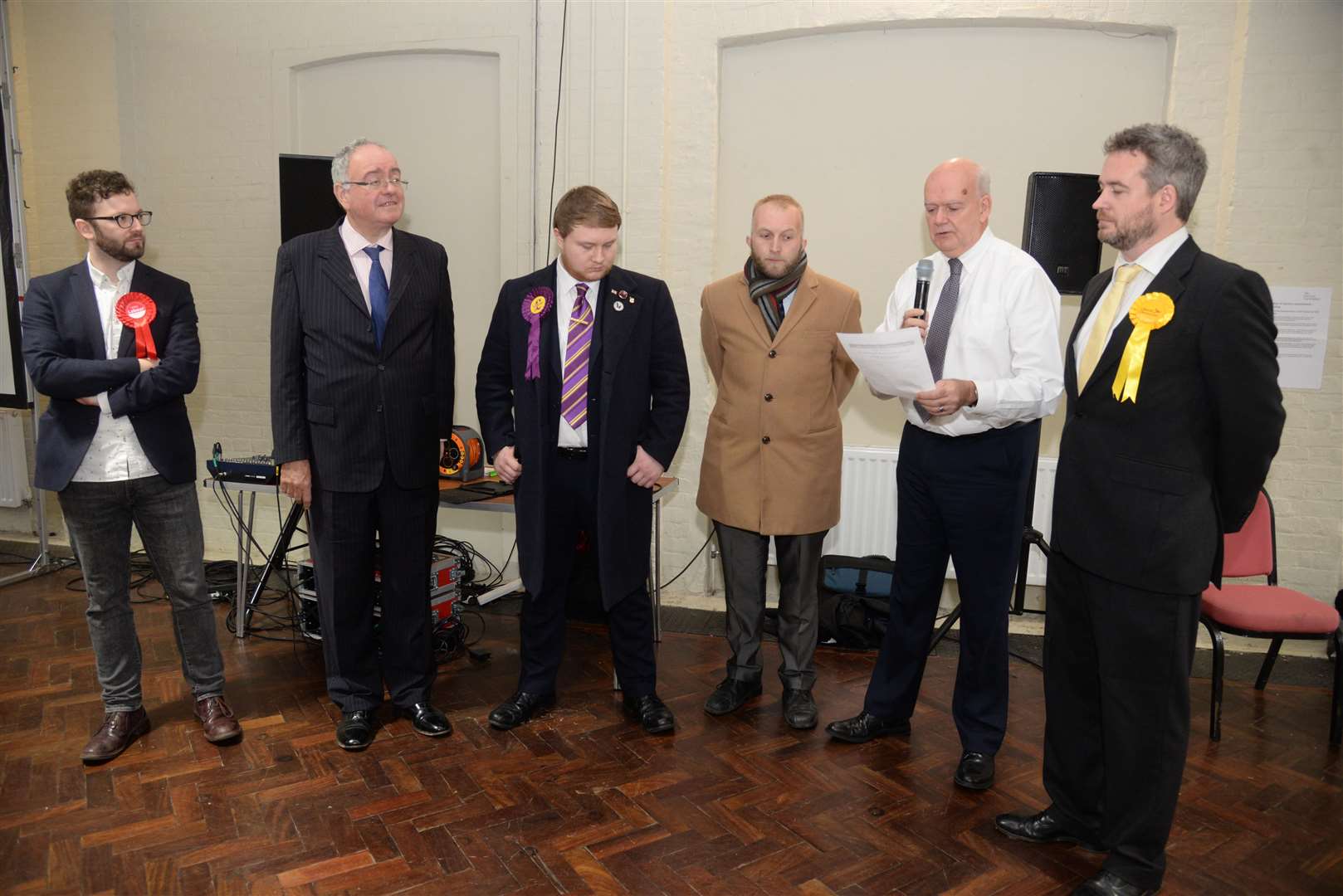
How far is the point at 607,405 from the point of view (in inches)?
119

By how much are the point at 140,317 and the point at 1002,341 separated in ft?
8.86

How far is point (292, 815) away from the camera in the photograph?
8.73 feet

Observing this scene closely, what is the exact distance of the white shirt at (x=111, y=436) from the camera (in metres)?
2.91

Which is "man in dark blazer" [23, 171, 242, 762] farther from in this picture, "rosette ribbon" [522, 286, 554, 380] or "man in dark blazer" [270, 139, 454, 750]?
"rosette ribbon" [522, 286, 554, 380]

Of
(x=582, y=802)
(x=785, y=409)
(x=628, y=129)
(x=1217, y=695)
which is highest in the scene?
(x=628, y=129)

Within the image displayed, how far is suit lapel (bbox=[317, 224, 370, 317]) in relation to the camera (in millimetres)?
2939

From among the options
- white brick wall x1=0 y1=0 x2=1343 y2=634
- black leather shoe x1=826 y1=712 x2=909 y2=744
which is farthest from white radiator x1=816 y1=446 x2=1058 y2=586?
black leather shoe x1=826 y1=712 x2=909 y2=744

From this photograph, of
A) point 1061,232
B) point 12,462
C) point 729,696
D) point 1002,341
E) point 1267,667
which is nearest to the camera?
point 1002,341

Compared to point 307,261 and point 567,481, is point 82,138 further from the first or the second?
point 567,481

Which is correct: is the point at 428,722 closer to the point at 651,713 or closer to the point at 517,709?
the point at 517,709

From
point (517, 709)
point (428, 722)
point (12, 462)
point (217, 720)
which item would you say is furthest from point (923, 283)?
point (12, 462)

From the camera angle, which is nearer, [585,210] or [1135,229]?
[1135,229]

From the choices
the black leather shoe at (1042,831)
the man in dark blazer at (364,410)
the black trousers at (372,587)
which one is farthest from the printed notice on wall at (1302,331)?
the black trousers at (372,587)

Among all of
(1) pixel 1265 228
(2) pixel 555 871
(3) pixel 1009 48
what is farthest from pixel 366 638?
(1) pixel 1265 228
